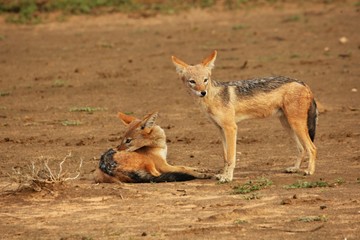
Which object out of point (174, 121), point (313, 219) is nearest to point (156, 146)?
point (313, 219)

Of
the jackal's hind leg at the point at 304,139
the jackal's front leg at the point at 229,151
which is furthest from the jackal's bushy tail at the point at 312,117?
the jackal's front leg at the point at 229,151

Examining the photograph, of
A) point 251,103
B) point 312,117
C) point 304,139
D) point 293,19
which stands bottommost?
point 293,19

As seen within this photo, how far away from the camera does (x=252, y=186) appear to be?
1052 centimetres

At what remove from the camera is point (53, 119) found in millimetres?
16062

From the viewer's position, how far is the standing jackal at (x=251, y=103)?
37.3 feet

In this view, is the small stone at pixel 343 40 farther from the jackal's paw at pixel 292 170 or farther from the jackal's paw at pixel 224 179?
the jackal's paw at pixel 224 179

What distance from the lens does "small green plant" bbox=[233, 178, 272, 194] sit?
405 inches

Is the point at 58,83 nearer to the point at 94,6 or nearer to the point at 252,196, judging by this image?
the point at 94,6

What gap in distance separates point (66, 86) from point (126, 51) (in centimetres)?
420

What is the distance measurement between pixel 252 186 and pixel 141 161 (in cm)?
134

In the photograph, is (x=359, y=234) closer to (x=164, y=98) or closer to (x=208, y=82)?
(x=208, y=82)

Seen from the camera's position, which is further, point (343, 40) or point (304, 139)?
point (343, 40)

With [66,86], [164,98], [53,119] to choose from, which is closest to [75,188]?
[53,119]

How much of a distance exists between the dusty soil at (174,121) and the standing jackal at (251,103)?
0.42 meters
